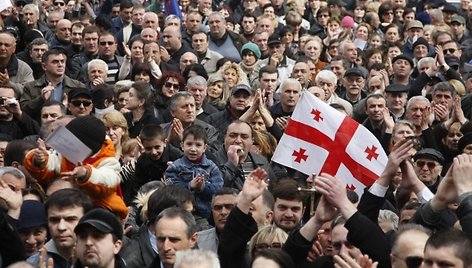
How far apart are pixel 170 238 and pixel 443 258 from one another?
1934 millimetres

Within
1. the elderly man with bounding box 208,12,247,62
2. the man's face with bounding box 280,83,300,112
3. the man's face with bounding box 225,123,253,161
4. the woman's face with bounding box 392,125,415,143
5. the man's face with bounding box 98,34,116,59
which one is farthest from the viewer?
the elderly man with bounding box 208,12,247,62

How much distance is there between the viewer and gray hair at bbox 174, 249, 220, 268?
7141 millimetres

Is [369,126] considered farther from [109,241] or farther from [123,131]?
[109,241]

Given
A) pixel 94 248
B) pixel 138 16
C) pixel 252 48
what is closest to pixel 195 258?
pixel 94 248

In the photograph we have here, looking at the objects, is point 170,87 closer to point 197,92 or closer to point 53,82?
point 197,92

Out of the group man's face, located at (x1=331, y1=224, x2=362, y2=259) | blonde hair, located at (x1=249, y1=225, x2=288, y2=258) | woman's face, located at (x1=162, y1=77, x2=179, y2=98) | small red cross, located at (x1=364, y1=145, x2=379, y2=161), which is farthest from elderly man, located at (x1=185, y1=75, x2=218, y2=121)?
man's face, located at (x1=331, y1=224, x2=362, y2=259)

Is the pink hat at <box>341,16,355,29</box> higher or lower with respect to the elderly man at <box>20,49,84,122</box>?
lower

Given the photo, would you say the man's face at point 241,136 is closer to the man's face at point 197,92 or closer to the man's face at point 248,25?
the man's face at point 197,92

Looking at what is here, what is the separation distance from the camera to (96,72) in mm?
15273

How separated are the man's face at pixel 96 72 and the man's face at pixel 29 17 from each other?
3.61 meters

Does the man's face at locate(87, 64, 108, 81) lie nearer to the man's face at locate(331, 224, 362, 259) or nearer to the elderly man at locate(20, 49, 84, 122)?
the elderly man at locate(20, 49, 84, 122)

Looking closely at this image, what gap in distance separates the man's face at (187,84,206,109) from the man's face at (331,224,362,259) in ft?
20.1

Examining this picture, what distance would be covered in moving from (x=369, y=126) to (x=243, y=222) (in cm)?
598

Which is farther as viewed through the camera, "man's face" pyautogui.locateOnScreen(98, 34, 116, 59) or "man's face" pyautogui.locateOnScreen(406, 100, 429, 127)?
"man's face" pyautogui.locateOnScreen(98, 34, 116, 59)
